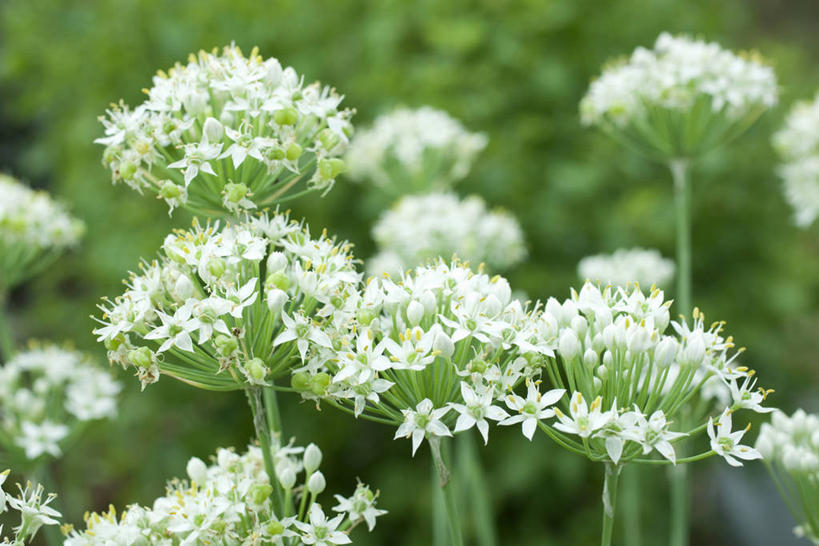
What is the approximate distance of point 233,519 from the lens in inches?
65.3

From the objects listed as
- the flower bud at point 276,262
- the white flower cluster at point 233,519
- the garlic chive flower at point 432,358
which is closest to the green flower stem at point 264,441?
the white flower cluster at point 233,519

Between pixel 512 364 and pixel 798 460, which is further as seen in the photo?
pixel 798 460

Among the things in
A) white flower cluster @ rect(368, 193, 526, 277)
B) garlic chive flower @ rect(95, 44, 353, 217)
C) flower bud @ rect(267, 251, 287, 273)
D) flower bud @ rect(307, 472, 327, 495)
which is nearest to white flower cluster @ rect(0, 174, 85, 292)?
garlic chive flower @ rect(95, 44, 353, 217)

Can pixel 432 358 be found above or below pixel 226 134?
below

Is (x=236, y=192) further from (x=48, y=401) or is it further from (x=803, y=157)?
(x=803, y=157)

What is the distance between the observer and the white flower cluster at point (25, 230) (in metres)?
3.08

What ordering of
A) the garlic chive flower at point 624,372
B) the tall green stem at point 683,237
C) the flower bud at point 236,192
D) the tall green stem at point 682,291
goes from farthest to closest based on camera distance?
1. the tall green stem at point 683,237
2. the tall green stem at point 682,291
3. the flower bud at point 236,192
4. the garlic chive flower at point 624,372

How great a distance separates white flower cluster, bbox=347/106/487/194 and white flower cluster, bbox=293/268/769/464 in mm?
2399

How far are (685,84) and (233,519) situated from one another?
221cm

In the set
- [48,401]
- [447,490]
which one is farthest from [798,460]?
[48,401]

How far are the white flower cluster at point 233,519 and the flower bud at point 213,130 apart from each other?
736 mm

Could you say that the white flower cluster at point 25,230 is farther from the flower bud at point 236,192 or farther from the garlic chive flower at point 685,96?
the garlic chive flower at point 685,96

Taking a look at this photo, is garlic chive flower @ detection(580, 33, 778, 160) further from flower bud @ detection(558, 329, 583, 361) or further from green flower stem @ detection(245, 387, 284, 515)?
green flower stem @ detection(245, 387, 284, 515)

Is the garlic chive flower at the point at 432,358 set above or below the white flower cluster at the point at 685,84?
below
